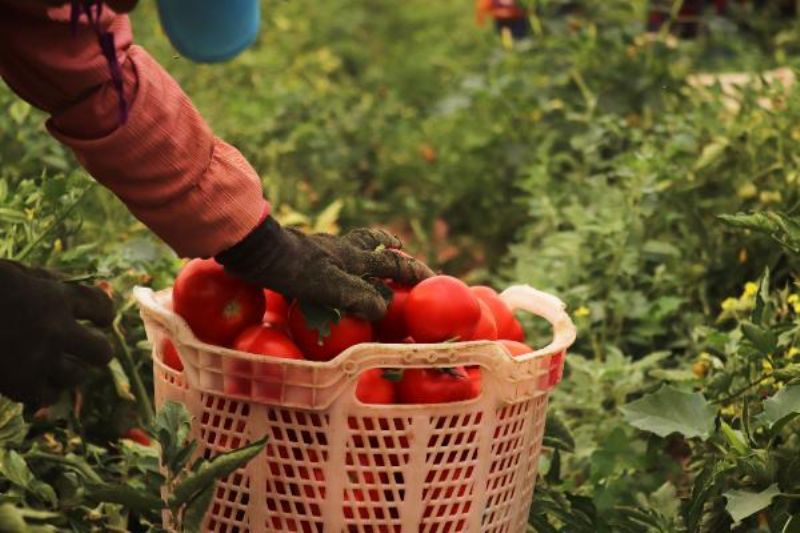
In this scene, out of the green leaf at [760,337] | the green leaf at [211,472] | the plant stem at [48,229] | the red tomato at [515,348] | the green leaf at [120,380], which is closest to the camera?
the green leaf at [211,472]

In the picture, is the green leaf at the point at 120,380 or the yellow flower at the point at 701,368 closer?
the green leaf at the point at 120,380

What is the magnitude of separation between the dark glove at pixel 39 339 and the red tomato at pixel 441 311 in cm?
51

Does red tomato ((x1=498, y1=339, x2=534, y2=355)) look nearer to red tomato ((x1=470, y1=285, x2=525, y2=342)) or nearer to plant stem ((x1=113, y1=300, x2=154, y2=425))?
red tomato ((x1=470, y1=285, x2=525, y2=342))

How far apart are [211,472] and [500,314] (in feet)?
2.26

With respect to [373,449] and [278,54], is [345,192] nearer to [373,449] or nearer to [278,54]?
[278,54]

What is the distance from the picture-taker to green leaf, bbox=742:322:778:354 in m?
2.71

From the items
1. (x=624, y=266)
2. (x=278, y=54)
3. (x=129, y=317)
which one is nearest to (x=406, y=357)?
(x=129, y=317)

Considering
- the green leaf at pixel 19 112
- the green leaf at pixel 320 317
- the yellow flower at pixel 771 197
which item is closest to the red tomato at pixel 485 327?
the green leaf at pixel 320 317

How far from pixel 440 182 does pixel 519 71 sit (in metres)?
0.49

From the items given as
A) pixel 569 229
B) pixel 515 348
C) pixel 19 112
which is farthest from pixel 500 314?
pixel 569 229

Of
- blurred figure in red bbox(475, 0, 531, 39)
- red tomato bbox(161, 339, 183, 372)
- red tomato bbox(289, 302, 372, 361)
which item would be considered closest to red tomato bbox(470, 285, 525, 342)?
red tomato bbox(289, 302, 372, 361)

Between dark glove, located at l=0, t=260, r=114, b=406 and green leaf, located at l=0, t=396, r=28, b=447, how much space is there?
25 cm

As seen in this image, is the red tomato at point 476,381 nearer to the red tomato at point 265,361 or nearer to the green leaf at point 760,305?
the red tomato at point 265,361

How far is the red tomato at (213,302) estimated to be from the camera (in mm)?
2480
